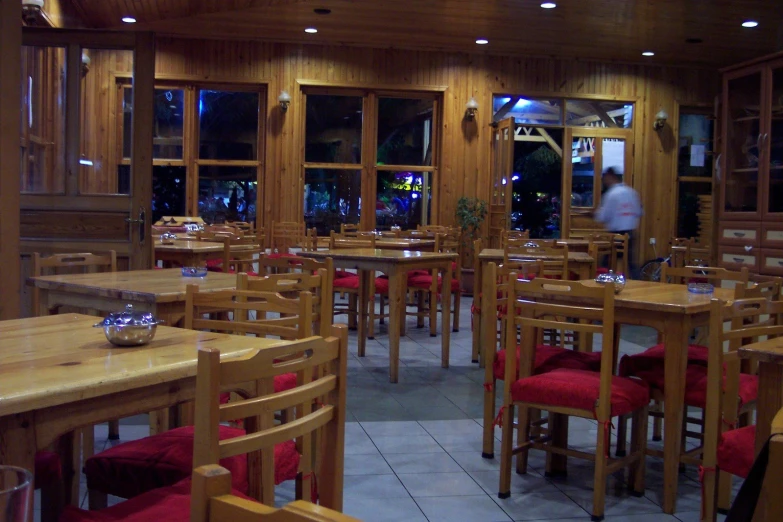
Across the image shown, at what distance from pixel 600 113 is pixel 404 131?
9.56 feet

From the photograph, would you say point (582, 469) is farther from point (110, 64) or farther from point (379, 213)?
point (379, 213)

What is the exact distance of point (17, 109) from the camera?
438cm

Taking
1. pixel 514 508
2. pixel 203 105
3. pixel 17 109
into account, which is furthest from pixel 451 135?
pixel 514 508

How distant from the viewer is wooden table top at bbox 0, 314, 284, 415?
62.1 inches

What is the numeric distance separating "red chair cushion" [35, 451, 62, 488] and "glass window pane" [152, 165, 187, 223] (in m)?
9.42

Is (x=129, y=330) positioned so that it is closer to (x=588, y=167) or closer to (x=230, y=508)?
(x=230, y=508)

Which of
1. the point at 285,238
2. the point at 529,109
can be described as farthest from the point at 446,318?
the point at 529,109

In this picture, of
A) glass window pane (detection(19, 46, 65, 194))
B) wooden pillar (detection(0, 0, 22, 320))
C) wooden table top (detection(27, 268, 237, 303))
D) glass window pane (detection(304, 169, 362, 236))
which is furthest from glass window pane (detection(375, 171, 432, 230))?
wooden table top (detection(27, 268, 237, 303))

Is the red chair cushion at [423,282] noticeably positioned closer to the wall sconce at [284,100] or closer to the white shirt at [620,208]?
the white shirt at [620,208]

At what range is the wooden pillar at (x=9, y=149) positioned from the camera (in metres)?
4.31

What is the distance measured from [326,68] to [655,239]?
540 cm

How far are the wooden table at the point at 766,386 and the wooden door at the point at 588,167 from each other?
369 inches

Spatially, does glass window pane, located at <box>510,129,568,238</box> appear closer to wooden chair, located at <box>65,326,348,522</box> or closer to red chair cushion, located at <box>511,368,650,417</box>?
red chair cushion, located at <box>511,368,650,417</box>

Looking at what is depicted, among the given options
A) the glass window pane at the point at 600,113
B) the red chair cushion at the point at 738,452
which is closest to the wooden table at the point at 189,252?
the red chair cushion at the point at 738,452
